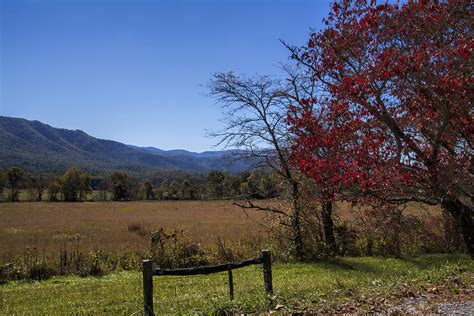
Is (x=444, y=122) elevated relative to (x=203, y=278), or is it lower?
elevated

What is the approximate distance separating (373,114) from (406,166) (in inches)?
57.8

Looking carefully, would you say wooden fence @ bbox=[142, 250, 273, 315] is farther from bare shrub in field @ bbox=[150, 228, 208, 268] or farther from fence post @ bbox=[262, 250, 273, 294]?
bare shrub in field @ bbox=[150, 228, 208, 268]

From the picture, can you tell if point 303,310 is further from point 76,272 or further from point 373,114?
point 76,272

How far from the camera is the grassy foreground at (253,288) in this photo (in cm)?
713

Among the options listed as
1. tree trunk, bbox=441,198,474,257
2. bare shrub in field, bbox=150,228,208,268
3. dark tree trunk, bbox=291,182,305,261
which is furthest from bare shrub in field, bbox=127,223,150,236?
tree trunk, bbox=441,198,474,257

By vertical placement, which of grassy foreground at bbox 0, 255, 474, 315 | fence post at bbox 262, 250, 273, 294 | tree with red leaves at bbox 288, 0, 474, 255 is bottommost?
grassy foreground at bbox 0, 255, 474, 315

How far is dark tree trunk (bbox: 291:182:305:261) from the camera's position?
59.0 feet

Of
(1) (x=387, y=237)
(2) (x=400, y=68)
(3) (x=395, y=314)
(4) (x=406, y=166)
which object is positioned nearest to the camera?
(3) (x=395, y=314)

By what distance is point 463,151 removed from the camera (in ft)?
32.6

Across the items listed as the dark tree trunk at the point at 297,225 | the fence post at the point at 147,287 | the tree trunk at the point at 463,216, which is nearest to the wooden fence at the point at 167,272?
the fence post at the point at 147,287

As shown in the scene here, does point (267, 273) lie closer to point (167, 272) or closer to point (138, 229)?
point (167, 272)

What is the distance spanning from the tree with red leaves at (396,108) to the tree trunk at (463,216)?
1667mm

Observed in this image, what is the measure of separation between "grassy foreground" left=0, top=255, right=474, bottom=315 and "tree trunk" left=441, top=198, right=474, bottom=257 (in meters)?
0.70

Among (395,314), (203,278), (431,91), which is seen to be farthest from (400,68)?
(203,278)
